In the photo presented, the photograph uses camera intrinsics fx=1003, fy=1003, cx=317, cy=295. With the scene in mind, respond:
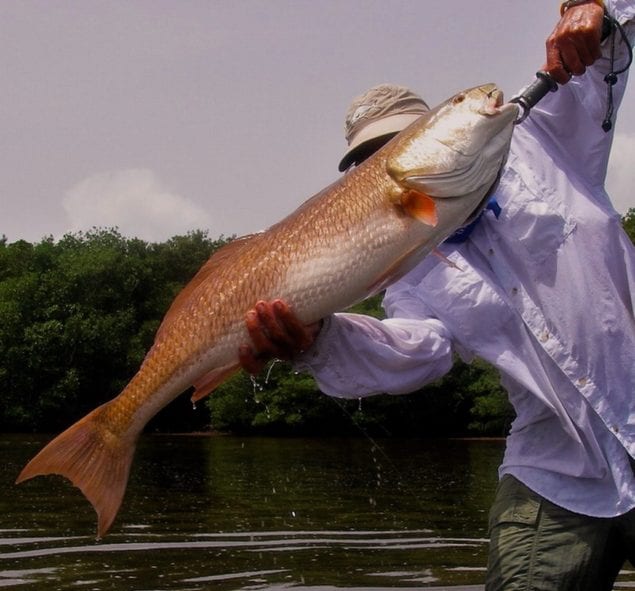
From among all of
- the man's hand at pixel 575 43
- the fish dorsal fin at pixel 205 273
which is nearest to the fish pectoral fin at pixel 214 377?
the fish dorsal fin at pixel 205 273

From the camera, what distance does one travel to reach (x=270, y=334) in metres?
3.31

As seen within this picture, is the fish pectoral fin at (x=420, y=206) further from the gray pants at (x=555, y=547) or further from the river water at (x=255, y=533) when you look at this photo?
the river water at (x=255, y=533)

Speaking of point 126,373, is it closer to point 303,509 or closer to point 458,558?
point 303,509

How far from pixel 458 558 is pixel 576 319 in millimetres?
7650

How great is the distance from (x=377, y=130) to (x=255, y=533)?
9152 millimetres

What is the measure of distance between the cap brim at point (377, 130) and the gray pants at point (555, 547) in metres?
1.43

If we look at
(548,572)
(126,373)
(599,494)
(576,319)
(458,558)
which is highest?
(126,373)

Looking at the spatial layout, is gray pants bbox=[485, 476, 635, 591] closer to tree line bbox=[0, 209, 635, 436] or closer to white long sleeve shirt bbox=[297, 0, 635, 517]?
white long sleeve shirt bbox=[297, 0, 635, 517]

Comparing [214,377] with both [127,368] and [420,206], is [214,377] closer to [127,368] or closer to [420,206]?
[420,206]

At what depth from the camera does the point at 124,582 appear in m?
9.27

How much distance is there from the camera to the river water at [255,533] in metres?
9.47

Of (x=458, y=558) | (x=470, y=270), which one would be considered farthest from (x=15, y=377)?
(x=470, y=270)

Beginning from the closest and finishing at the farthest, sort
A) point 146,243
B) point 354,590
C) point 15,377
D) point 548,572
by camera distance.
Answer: point 548,572 → point 354,590 → point 15,377 → point 146,243

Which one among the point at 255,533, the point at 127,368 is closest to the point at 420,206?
the point at 255,533
